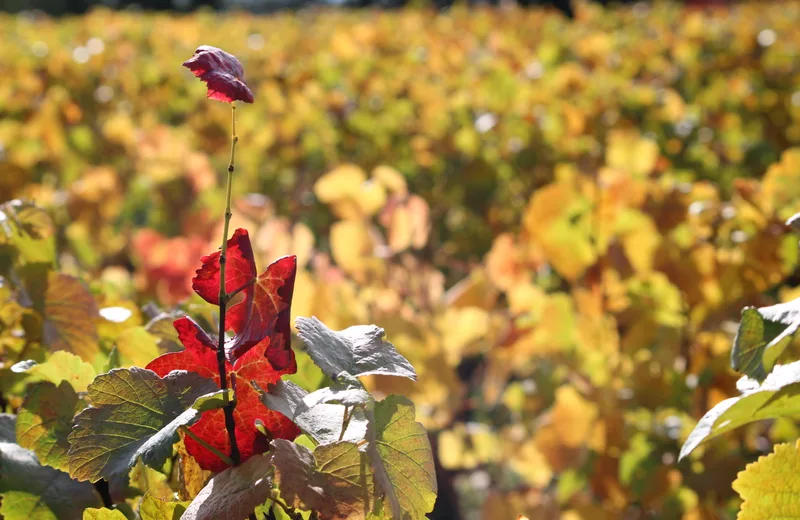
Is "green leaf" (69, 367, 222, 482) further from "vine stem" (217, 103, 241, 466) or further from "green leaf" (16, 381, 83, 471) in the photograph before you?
"green leaf" (16, 381, 83, 471)

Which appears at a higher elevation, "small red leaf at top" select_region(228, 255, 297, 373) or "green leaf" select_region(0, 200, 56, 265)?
"small red leaf at top" select_region(228, 255, 297, 373)

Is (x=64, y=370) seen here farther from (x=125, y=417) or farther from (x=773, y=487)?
(x=773, y=487)

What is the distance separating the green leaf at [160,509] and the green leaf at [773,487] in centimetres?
40

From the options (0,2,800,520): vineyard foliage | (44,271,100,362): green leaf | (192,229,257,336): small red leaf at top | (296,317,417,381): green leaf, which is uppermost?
(192,229,257,336): small red leaf at top

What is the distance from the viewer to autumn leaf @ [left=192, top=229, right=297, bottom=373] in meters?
0.65

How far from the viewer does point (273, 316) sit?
66 cm

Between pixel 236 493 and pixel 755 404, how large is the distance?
371mm

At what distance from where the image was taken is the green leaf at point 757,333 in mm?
672

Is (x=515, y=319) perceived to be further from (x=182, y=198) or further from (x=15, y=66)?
(x=15, y=66)

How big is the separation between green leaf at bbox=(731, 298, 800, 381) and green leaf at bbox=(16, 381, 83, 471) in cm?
54

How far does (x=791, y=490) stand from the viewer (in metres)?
0.65

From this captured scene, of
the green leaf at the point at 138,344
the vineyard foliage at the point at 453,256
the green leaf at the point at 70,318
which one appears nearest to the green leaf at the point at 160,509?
the vineyard foliage at the point at 453,256

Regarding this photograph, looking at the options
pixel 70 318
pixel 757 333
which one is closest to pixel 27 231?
pixel 70 318

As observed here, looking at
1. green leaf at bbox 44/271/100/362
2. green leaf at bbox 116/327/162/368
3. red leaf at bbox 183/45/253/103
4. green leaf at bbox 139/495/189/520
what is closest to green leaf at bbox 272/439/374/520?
green leaf at bbox 139/495/189/520
